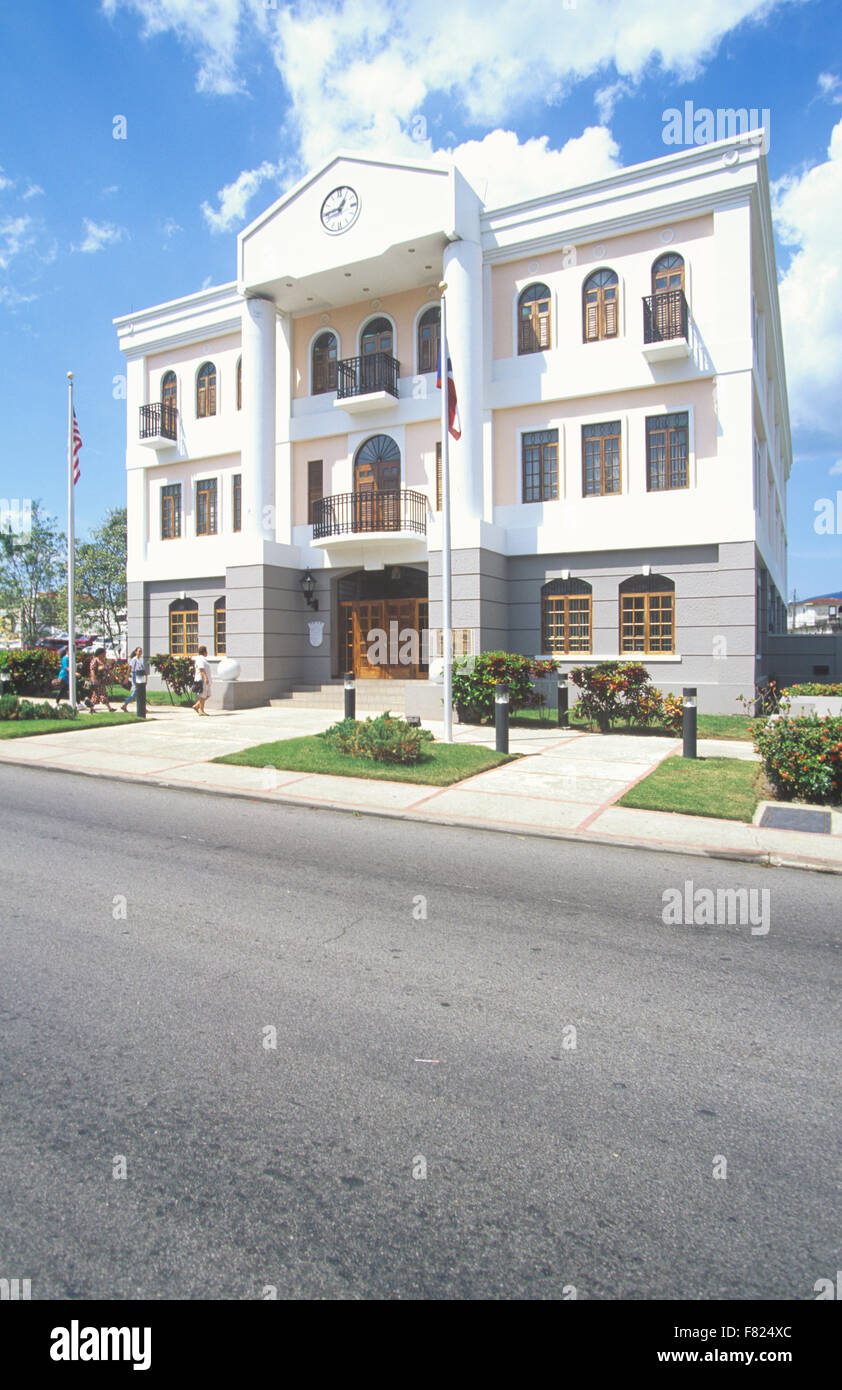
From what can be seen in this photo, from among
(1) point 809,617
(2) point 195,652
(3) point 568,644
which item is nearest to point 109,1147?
(3) point 568,644

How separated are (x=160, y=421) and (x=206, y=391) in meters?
2.01

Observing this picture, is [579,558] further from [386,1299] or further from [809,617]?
[809,617]

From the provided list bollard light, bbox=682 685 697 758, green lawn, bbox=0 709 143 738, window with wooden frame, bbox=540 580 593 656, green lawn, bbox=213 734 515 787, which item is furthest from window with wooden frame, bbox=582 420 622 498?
green lawn, bbox=0 709 143 738

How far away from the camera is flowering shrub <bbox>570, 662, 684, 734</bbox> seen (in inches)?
595

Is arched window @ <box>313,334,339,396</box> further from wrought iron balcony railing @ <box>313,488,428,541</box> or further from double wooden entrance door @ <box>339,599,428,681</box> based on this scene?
double wooden entrance door @ <box>339,599,428,681</box>

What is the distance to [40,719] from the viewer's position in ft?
57.6

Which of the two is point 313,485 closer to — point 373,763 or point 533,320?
point 533,320

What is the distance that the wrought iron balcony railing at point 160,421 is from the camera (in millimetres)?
27578

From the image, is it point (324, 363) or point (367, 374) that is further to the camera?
point (324, 363)

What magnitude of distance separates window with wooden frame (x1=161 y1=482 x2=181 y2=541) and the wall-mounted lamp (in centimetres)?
614

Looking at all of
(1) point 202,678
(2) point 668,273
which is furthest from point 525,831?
(2) point 668,273

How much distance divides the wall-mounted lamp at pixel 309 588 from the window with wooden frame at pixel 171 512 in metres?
6.14

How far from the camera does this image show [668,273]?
65.8 ft

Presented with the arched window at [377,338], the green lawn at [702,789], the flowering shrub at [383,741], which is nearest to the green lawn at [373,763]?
the flowering shrub at [383,741]
